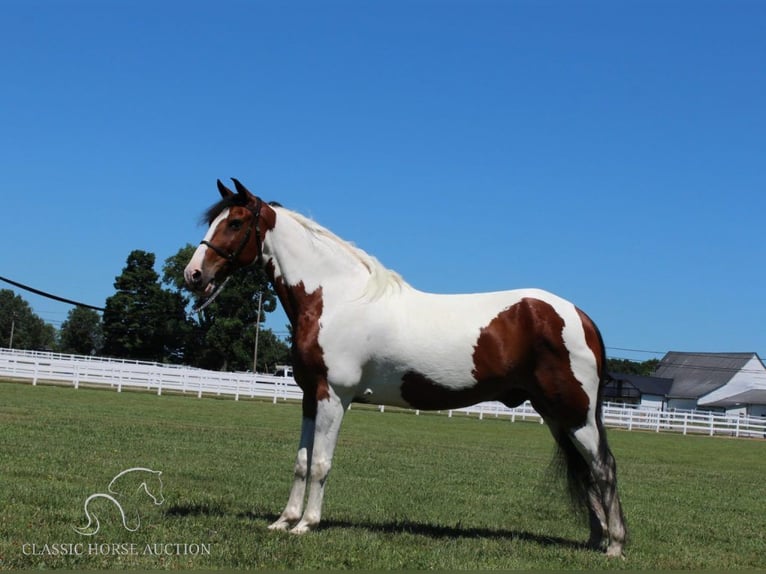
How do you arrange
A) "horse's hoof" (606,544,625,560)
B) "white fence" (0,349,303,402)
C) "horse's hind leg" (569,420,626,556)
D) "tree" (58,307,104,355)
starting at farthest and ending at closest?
1. "tree" (58,307,104,355)
2. "white fence" (0,349,303,402)
3. "horse's hind leg" (569,420,626,556)
4. "horse's hoof" (606,544,625,560)

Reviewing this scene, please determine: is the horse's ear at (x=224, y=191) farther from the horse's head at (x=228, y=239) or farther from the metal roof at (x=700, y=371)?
the metal roof at (x=700, y=371)

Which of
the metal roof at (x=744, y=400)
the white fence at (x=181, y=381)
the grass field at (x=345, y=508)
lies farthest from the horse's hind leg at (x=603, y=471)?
the metal roof at (x=744, y=400)

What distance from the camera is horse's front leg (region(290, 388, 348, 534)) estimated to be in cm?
666

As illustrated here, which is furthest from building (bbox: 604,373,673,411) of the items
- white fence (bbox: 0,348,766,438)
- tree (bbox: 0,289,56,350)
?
tree (bbox: 0,289,56,350)

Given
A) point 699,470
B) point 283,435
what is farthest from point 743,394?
point 283,435

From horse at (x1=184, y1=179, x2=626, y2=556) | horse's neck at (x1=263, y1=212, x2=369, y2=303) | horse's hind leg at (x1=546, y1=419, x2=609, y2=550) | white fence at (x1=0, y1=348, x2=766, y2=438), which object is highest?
horse's neck at (x1=263, y1=212, x2=369, y2=303)

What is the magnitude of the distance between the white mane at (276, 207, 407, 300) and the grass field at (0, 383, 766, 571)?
2.10 metres

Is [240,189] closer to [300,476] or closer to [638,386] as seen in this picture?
[300,476]

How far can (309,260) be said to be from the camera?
23.8 feet

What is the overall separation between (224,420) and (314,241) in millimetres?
16301

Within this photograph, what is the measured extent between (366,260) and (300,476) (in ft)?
6.66

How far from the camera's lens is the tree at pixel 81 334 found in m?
110

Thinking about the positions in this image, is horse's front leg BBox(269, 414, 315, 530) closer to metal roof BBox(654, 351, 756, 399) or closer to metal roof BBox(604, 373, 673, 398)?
metal roof BBox(604, 373, 673, 398)

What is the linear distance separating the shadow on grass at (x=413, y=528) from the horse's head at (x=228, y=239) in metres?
1.99
